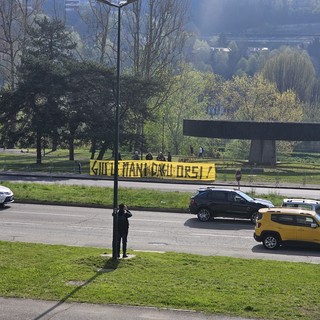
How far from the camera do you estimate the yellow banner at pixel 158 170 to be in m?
44.6

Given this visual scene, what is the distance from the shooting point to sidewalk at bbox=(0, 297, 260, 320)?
1298 cm

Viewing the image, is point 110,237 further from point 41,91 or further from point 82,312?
point 41,91

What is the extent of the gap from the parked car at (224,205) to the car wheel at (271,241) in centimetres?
544

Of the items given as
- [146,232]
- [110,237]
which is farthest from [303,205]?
[110,237]

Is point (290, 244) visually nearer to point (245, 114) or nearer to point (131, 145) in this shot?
point (131, 145)

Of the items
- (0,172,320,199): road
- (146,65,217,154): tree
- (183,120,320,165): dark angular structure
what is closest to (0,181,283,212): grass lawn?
(0,172,320,199): road

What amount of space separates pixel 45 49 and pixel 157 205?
29398 mm

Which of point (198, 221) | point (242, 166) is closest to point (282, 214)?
point (198, 221)

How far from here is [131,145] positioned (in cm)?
5453

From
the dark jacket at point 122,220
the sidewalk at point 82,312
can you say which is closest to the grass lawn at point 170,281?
the sidewalk at point 82,312

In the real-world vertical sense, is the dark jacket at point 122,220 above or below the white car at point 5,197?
above

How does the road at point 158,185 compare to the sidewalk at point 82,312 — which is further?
the road at point 158,185

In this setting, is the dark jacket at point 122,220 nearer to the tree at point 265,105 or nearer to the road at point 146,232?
the road at point 146,232

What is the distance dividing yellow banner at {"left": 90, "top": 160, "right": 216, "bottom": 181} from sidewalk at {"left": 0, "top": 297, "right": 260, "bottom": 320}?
31089 millimetres
